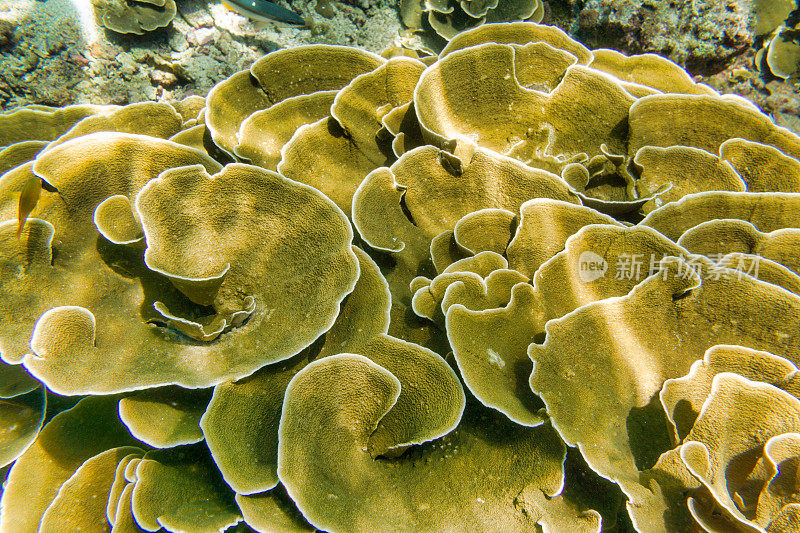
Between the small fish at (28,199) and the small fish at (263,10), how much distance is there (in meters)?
2.90

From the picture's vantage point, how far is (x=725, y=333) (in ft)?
4.94

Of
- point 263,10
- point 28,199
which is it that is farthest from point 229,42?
point 28,199

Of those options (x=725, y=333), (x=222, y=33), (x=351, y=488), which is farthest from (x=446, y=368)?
(x=222, y=33)

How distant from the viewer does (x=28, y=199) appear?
1452 mm

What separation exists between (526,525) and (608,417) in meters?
0.49

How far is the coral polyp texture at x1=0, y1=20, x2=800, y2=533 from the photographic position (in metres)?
1.30

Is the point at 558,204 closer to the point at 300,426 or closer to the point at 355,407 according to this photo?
the point at 355,407

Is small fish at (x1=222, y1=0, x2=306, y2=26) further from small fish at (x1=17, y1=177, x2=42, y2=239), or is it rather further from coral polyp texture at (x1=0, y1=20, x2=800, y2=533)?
small fish at (x1=17, y1=177, x2=42, y2=239)

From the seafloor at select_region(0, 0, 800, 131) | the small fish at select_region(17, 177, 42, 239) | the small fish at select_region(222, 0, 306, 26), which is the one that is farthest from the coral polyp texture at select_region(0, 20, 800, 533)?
the small fish at select_region(222, 0, 306, 26)

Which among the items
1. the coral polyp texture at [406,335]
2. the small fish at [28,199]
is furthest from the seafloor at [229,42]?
the small fish at [28,199]

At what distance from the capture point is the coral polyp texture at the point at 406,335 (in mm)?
1297

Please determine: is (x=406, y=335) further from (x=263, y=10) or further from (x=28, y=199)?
(x=263, y=10)

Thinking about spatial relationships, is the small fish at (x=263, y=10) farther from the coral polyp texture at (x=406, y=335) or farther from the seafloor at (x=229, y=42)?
the coral polyp texture at (x=406, y=335)

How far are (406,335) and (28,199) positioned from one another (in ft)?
5.16
